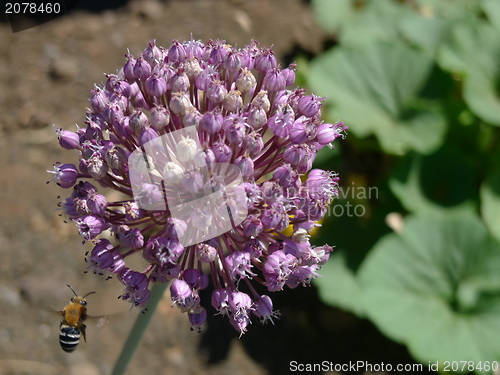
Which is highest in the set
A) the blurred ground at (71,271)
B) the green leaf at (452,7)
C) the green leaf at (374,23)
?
the green leaf at (452,7)

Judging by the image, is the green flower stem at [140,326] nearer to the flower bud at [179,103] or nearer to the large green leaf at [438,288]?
the flower bud at [179,103]

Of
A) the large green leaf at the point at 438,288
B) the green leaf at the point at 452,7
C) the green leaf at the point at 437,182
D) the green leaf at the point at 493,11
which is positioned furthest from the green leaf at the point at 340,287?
the green leaf at the point at 452,7

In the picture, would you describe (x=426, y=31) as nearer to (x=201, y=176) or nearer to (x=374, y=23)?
(x=374, y=23)

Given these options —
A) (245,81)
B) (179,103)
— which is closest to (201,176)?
(179,103)

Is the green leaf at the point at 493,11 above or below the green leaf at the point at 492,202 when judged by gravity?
above

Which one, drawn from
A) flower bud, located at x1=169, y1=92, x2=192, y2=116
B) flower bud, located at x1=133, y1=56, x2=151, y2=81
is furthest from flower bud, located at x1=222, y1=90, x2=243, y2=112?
flower bud, located at x1=133, y1=56, x2=151, y2=81

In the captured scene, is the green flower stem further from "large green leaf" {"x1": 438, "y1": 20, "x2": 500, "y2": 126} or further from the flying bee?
"large green leaf" {"x1": 438, "y1": 20, "x2": 500, "y2": 126}
